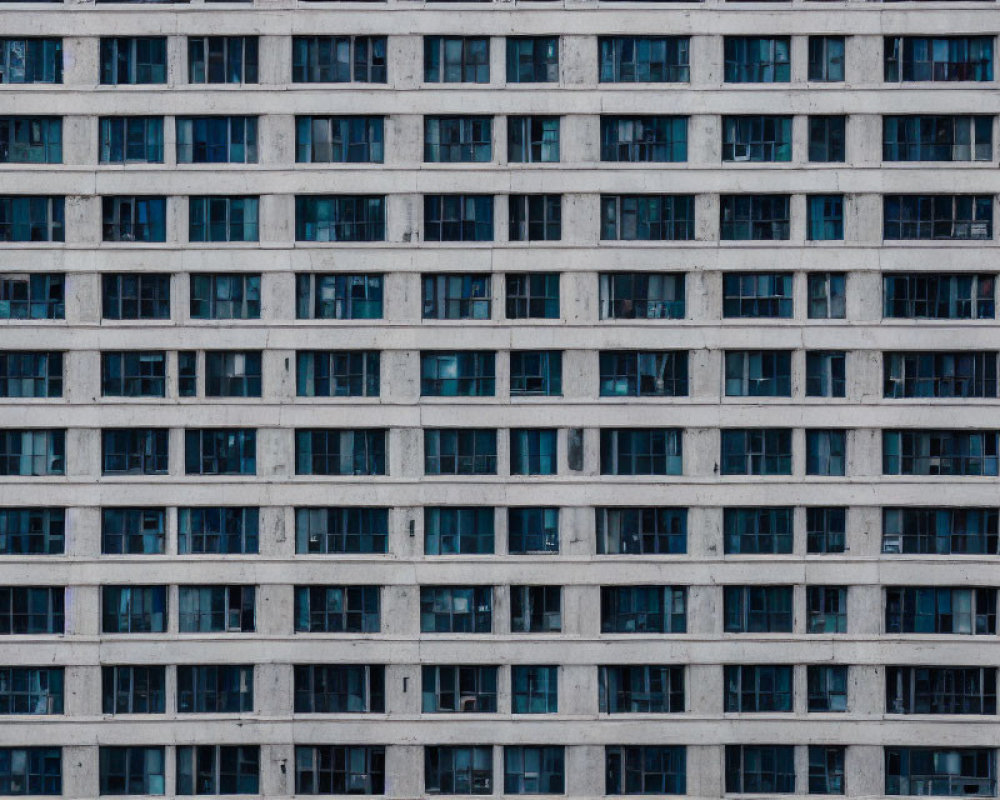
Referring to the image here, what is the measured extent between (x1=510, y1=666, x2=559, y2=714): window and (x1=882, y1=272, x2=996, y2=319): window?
15204 mm

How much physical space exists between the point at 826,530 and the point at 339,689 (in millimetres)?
15715

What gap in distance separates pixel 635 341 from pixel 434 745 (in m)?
13.8

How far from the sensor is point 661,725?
1683 inches

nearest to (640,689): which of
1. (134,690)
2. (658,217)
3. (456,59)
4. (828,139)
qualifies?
(658,217)

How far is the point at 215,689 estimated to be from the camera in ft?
141

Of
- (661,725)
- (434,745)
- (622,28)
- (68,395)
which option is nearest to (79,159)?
(68,395)

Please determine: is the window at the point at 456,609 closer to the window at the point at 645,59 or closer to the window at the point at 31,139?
the window at the point at 645,59

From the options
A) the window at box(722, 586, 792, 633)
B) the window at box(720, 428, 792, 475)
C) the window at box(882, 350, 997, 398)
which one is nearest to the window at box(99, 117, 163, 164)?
the window at box(720, 428, 792, 475)

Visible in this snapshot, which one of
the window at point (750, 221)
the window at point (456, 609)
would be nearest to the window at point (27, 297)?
the window at point (456, 609)

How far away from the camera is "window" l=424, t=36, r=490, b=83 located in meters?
43.0

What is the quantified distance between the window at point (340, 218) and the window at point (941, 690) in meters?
20.8

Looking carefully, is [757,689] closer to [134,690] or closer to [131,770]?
[134,690]

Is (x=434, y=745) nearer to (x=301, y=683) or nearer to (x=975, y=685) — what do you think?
(x=301, y=683)

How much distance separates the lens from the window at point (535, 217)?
141ft
